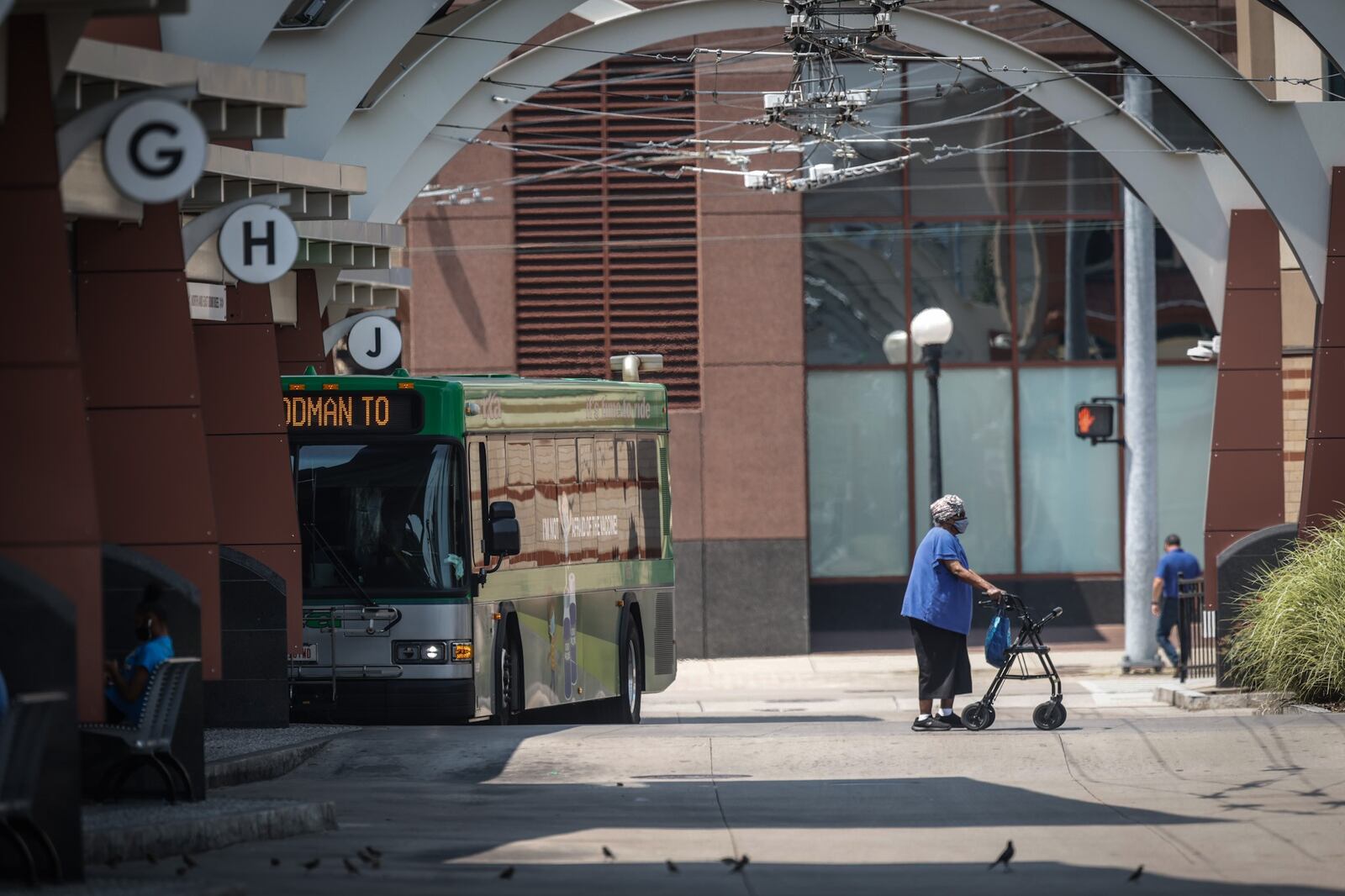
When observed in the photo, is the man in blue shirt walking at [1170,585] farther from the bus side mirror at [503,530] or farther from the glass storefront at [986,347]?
the bus side mirror at [503,530]

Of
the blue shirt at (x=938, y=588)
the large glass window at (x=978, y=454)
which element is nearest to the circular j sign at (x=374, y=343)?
the blue shirt at (x=938, y=588)

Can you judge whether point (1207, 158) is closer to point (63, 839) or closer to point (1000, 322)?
point (1000, 322)

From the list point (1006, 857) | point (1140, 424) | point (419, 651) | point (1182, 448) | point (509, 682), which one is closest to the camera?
point (1006, 857)

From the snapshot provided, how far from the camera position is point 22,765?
8.62 metres

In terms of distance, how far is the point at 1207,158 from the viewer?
72.0 feet

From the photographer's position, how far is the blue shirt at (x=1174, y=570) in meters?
25.5

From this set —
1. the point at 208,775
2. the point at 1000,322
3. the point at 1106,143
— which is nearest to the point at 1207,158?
the point at 1106,143

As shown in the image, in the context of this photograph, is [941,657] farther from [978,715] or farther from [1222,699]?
[1222,699]

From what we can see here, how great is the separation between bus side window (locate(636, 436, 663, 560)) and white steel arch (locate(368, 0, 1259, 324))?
3.73 meters

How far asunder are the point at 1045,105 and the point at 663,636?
663 cm

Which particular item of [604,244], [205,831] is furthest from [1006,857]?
[604,244]

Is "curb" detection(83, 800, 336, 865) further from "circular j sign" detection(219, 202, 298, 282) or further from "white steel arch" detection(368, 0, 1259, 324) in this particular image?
"white steel arch" detection(368, 0, 1259, 324)

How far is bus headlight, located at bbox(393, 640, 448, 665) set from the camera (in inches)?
637

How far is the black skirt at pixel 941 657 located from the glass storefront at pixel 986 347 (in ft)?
50.5
